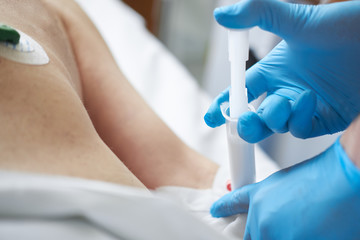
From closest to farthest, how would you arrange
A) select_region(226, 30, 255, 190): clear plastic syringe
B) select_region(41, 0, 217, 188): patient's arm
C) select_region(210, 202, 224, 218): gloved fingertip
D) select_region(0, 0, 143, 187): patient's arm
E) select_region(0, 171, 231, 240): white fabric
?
1. select_region(0, 171, 231, 240): white fabric
2. select_region(0, 0, 143, 187): patient's arm
3. select_region(226, 30, 255, 190): clear plastic syringe
4. select_region(210, 202, 224, 218): gloved fingertip
5. select_region(41, 0, 217, 188): patient's arm

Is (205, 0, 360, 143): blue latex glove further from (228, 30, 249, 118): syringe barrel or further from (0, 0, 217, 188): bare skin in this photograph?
(0, 0, 217, 188): bare skin

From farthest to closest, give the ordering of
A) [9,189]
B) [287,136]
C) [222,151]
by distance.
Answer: [222,151] → [287,136] → [9,189]

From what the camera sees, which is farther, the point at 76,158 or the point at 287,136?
the point at 287,136

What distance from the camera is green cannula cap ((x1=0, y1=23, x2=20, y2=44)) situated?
70 centimetres

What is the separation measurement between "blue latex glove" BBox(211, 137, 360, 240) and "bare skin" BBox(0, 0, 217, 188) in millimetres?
224

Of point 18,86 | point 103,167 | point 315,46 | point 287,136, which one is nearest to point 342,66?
point 315,46

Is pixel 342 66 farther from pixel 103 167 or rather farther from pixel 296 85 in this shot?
pixel 103 167

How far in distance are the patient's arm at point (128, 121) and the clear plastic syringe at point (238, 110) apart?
20cm

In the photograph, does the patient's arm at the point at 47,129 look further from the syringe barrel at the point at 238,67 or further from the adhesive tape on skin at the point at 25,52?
the syringe barrel at the point at 238,67

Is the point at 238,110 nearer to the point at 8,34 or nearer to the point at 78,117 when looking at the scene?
the point at 78,117

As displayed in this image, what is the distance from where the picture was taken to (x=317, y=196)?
684 millimetres

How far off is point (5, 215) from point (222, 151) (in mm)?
861

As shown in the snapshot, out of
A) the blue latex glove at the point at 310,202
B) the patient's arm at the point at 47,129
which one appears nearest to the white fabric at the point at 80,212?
the patient's arm at the point at 47,129

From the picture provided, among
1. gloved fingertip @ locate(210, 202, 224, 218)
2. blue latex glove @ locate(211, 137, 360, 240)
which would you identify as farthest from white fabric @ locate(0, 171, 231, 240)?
gloved fingertip @ locate(210, 202, 224, 218)
